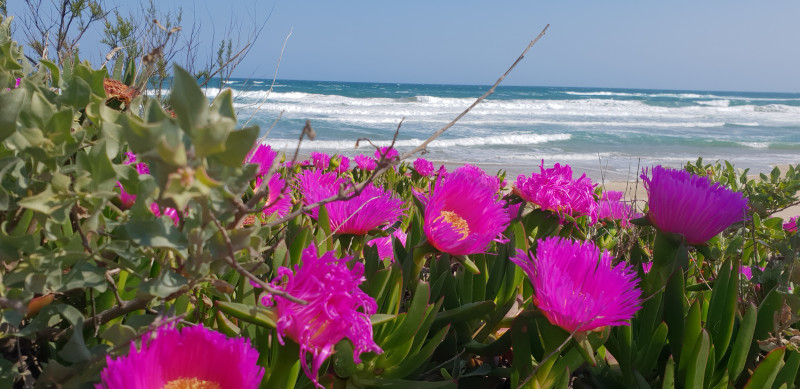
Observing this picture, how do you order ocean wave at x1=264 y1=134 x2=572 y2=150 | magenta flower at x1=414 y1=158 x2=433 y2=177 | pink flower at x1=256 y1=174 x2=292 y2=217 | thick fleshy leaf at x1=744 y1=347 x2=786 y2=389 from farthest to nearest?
ocean wave at x1=264 y1=134 x2=572 y2=150 → magenta flower at x1=414 y1=158 x2=433 y2=177 → pink flower at x1=256 y1=174 x2=292 y2=217 → thick fleshy leaf at x1=744 y1=347 x2=786 y2=389

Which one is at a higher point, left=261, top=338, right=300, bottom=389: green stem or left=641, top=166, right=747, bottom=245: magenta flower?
left=641, top=166, right=747, bottom=245: magenta flower

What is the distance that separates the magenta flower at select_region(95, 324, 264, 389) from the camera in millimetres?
490

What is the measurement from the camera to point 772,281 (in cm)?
101

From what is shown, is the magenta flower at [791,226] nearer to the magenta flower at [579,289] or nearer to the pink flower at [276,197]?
the magenta flower at [579,289]

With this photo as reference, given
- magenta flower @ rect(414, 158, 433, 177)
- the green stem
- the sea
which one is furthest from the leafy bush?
the sea

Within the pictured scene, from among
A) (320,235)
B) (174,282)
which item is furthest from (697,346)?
(174,282)

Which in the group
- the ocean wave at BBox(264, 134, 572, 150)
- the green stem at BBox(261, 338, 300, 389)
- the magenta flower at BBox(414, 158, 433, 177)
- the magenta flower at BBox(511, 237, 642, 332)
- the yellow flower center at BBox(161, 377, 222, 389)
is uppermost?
the magenta flower at BBox(511, 237, 642, 332)

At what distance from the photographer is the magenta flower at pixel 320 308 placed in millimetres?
562

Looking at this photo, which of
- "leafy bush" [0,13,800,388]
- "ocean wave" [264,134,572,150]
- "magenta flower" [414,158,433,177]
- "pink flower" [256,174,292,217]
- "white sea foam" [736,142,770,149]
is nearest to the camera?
"leafy bush" [0,13,800,388]

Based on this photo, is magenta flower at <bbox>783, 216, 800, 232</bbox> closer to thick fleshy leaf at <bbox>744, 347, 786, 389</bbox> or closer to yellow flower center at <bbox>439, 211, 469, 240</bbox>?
thick fleshy leaf at <bbox>744, 347, 786, 389</bbox>

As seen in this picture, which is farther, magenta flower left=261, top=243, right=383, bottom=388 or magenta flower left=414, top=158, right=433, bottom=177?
magenta flower left=414, top=158, right=433, bottom=177

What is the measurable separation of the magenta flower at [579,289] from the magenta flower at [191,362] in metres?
0.35

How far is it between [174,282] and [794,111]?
34.3 metres

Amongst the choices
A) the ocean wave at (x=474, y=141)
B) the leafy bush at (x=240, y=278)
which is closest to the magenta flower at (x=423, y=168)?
the leafy bush at (x=240, y=278)
